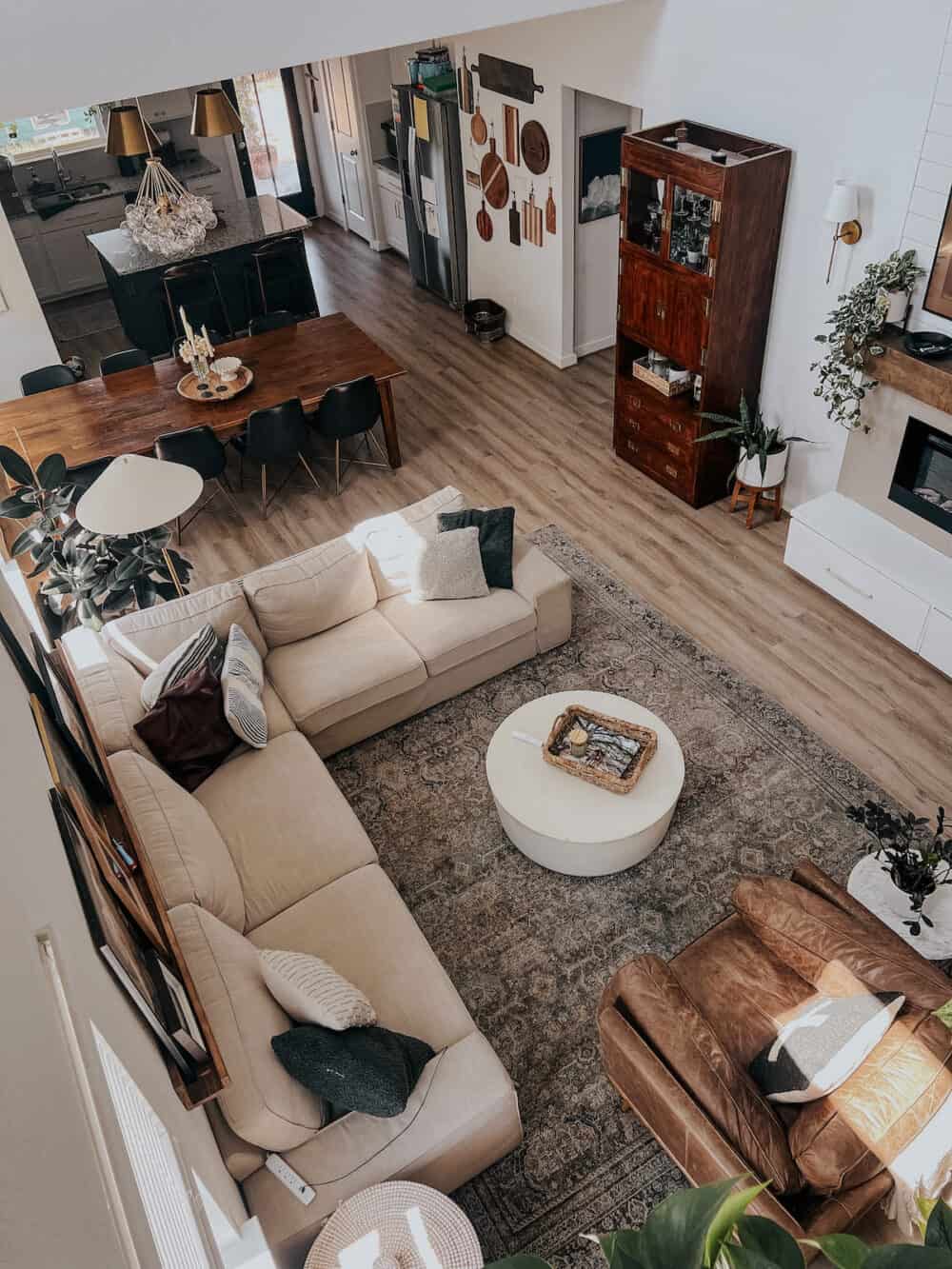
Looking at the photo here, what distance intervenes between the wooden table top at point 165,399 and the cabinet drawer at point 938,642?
148 inches

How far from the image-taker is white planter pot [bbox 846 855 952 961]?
3.55 meters

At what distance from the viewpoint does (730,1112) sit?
2.74 metres

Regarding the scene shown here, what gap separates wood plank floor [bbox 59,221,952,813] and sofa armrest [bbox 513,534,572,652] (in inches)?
29.1

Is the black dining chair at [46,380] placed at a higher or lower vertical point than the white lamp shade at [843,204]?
lower

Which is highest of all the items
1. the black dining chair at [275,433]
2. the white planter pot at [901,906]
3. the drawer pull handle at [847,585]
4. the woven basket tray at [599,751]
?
the black dining chair at [275,433]

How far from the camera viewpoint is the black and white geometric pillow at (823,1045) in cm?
273

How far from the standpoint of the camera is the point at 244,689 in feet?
14.0

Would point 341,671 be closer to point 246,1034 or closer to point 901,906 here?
point 246,1034

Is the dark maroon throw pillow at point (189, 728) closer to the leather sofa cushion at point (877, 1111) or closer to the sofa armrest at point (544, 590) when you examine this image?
the sofa armrest at point (544, 590)

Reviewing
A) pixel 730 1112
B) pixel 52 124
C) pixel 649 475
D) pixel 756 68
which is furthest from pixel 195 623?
pixel 52 124

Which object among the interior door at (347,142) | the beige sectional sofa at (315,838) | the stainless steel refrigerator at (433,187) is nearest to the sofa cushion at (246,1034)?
the beige sectional sofa at (315,838)

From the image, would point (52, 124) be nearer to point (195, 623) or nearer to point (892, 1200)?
point (195, 623)

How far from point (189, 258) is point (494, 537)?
195 inches

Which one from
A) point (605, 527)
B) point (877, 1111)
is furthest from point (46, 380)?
point (877, 1111)
